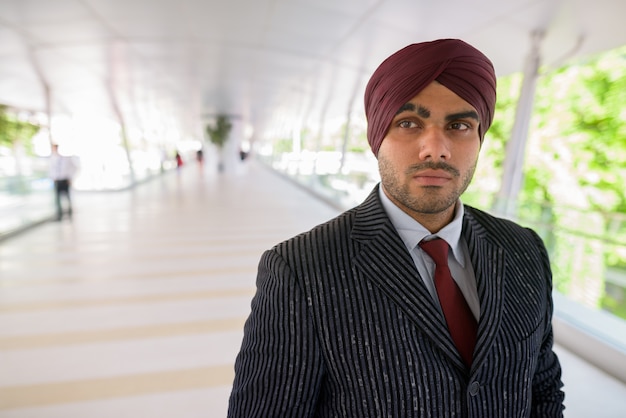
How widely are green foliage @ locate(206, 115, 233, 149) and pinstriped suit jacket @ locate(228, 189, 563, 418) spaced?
78.6ft

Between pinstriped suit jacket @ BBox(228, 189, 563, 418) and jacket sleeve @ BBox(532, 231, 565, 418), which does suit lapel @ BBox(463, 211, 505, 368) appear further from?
jacket sleeve @ BBox(532, 231, 565, 418)

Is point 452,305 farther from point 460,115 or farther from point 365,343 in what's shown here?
point 460,115

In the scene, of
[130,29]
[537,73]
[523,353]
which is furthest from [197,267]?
[537,73]

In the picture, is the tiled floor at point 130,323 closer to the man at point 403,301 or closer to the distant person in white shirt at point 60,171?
the distant person in white shirt at point 60,171

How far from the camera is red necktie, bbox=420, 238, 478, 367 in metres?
0.91

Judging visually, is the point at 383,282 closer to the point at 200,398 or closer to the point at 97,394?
the point at 200,398

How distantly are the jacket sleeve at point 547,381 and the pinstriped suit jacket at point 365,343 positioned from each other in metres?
0.17

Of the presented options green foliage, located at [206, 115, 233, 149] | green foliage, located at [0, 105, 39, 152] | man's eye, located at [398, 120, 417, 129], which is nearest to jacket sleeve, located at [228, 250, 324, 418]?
man's eye, located at [398, 120, 417, 129]

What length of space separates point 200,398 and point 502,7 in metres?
4.33

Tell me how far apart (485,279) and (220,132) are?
2413 cm

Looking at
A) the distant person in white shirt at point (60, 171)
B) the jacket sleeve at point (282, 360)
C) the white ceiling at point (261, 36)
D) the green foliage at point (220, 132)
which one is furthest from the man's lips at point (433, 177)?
the green foliage at point (220, 132)

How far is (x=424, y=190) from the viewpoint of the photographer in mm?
897

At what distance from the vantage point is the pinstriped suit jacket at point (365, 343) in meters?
0.85

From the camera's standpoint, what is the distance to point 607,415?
2355mm
